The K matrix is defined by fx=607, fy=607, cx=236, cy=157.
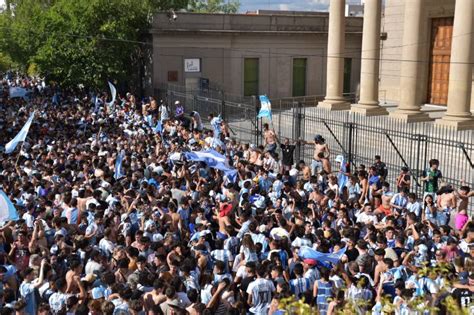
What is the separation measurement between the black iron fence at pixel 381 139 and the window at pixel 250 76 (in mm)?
5524

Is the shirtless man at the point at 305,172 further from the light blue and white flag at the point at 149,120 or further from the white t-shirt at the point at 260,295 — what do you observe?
the light blue and white flag at the point at 149,120

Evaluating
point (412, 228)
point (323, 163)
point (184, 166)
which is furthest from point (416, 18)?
point (412, 228)

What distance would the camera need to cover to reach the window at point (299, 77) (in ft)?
114

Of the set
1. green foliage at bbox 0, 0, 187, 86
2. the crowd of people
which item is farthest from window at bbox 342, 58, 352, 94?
the crowd of people

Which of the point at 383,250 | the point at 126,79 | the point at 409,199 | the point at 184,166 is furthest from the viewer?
the point at 126,79

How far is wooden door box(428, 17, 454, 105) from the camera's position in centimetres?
2681

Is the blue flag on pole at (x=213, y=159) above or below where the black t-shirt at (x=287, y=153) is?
above

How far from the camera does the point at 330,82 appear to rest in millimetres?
26125

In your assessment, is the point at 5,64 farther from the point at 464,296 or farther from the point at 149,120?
the point at 464,296

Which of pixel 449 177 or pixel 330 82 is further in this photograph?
pixel 330 82

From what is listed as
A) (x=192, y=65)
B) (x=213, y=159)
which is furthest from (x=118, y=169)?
(x=192, y=65)

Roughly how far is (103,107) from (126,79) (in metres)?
7.13

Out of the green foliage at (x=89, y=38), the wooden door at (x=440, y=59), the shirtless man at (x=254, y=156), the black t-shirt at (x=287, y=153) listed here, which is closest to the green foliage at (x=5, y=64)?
the green foliage at (x=89, y=38)

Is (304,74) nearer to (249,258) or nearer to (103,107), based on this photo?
(103,107)
